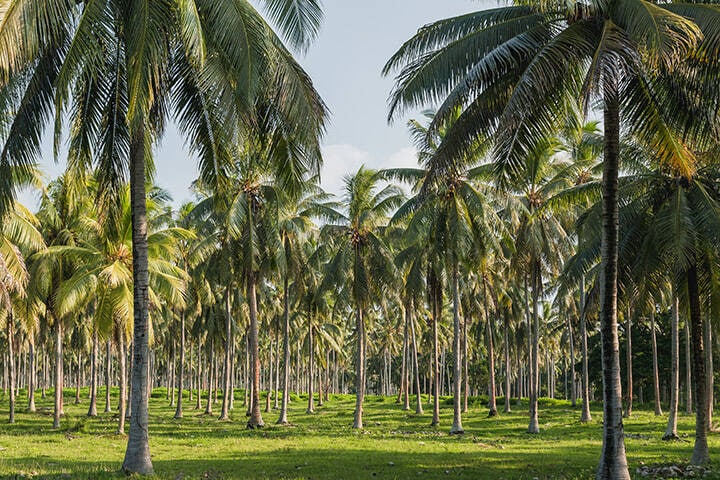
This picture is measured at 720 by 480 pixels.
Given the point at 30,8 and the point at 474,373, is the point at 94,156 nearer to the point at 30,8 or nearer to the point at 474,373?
the point at 30,8

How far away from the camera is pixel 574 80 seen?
1345 centimetres

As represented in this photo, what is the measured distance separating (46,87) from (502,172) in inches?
363

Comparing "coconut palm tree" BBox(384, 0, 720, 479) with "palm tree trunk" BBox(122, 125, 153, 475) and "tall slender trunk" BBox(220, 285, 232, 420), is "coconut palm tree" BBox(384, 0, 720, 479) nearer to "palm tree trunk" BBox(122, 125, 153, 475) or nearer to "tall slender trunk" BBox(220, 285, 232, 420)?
"palm tree trunk" BBox(122, 125, 153, 475)

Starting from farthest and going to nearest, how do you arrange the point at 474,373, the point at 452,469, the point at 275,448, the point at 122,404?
1. the point at 474,373
2. the point at 122,404
3. the point at 275,448
4. the point at 452,469

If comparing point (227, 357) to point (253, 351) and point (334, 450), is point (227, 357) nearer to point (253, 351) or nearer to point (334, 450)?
point (253, 351)

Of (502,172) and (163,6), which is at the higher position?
(163,6)

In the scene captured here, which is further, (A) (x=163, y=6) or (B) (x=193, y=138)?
(B) (x=193, y=138)

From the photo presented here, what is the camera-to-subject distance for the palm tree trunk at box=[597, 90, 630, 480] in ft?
38.9

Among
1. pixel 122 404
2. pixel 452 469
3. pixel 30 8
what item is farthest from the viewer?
pixel 122 404

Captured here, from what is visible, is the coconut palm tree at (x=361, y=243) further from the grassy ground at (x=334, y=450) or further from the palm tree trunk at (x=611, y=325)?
the palm tree trunk at (x=611, y=325)

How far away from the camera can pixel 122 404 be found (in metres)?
26.1

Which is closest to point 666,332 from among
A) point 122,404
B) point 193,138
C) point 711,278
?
point 711,278

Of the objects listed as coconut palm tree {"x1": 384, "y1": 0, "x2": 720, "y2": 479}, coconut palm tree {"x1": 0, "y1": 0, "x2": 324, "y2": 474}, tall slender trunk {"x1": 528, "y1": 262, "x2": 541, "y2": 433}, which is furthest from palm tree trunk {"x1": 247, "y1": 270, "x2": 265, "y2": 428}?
coconut palm tree {"x1": 384, "y1": 0, "x2": 720, "y2": 479}

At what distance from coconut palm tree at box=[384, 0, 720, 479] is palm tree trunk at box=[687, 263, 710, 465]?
5.43 m
